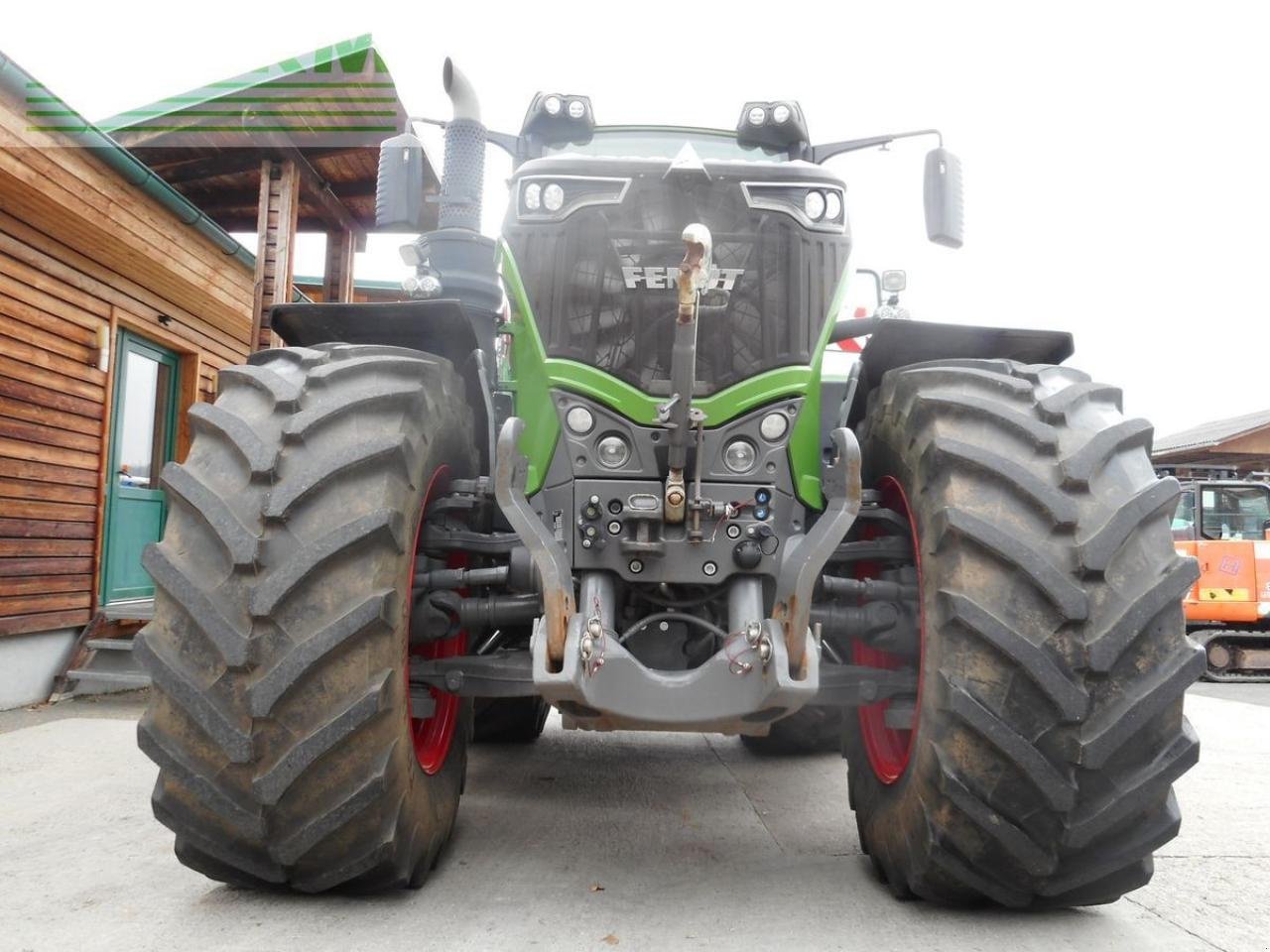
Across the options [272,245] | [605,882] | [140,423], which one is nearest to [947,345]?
[605,882]

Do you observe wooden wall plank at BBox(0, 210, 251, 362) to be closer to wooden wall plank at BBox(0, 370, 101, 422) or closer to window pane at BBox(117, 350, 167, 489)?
window pane at BBox(117, 350, 167, 489)

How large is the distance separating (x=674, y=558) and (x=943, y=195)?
176 cm

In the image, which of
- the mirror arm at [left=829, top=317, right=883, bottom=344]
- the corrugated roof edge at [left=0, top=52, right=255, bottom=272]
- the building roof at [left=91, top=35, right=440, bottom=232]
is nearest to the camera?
the mirror arm at [left=829, top=317, right=883, bottom=344]

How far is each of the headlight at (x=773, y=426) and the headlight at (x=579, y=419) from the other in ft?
1.72

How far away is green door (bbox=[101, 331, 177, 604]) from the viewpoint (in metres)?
8.09

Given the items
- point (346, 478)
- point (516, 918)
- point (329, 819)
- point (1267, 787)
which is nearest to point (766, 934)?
point (516, 918)

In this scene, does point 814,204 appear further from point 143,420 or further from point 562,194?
point 143,420

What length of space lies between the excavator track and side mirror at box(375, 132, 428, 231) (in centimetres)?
1202

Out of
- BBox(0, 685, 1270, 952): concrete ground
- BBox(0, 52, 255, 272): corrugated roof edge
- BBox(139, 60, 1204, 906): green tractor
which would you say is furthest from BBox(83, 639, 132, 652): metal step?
BBox(139, 60, 1204, 906): green tractor

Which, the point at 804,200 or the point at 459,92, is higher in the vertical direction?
the point at 459,92

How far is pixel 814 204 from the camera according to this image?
300cm

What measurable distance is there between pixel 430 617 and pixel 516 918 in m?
0.89

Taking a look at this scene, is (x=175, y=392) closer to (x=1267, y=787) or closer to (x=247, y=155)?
(x=247, y=155)

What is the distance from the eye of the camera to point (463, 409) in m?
3.34
